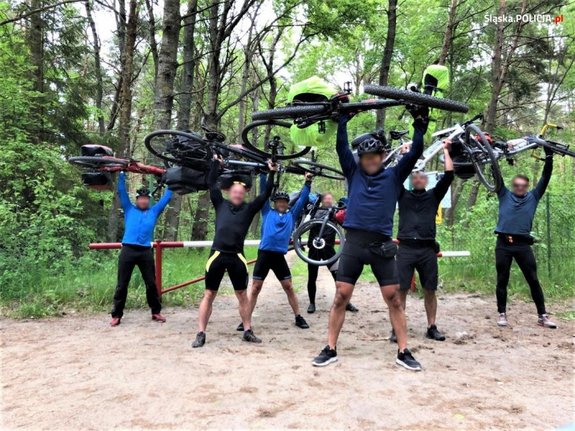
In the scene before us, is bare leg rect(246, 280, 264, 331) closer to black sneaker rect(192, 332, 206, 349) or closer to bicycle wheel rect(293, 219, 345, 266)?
black sneaker rect(192, 332, 206, 349)

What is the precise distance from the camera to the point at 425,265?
543 cm

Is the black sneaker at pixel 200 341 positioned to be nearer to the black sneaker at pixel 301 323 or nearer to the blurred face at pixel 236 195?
the black sneaker at pixel 301 323

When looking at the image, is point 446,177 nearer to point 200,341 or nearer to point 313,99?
point 313,99

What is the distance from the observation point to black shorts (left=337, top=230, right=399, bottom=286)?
4309mm

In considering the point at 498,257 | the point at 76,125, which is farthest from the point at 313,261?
the point at 76,125

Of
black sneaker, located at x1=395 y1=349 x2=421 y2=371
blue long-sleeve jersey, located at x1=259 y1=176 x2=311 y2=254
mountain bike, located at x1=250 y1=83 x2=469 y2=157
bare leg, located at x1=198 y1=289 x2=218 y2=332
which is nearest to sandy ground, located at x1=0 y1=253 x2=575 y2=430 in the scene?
black sneaker, located at x1=395 y1=349 x2=421 y2=371

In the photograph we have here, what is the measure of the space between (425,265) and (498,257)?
5.38 ft

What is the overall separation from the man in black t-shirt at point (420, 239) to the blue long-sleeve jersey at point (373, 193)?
1064 millimetres

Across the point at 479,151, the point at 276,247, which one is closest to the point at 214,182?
the point at 276,247

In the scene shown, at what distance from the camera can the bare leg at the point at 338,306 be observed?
433 centimetres

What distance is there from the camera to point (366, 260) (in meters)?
4.33

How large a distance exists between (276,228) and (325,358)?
223cm

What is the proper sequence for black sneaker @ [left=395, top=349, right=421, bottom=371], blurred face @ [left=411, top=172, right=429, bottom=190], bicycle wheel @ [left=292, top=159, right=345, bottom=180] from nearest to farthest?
black sneaker @ [left=395, top=349, right=421, bottom=371] < blurred face @ [left=411, top=172, right=429, bottom=190] < bicycle wheel @ [left=292, top=159, right=345, bottom=180]

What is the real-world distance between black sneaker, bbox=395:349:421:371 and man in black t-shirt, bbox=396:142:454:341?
3.31ft
